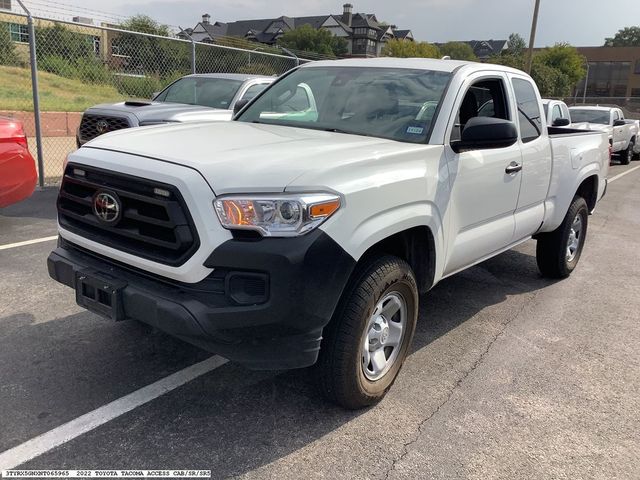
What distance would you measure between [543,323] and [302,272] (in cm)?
281

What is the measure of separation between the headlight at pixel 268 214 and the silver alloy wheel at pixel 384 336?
0.72 m

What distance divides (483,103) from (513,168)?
0.56m

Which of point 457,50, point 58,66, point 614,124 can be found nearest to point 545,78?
point 614,124

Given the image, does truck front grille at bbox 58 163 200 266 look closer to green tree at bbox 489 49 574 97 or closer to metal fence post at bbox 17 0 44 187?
metal fence post at bbox 17 0 44 187

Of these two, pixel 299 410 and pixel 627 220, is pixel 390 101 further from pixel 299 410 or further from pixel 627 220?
pixel 627 220

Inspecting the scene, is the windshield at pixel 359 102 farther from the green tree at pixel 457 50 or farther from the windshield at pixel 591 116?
the green tree at pixel 457 50

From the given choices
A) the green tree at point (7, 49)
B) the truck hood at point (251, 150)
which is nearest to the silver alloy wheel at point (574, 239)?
the truck hood at point (251, 150)

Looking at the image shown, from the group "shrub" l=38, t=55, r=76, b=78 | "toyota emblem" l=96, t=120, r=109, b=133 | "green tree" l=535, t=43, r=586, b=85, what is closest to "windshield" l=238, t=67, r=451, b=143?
"toyota emblem" l=96, t=120, r=109, b=133

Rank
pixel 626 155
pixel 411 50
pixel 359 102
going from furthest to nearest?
pixel 411 50, pixel 626 155, pixel 359 102

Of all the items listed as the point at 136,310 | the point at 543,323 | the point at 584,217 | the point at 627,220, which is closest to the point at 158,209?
the point at 136,310

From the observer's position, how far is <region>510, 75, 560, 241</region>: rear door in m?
4.50

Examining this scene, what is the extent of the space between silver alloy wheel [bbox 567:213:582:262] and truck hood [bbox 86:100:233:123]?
16.1ft

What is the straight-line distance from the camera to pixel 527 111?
4.79 meters

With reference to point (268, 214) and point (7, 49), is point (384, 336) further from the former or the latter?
point (7, 49)
